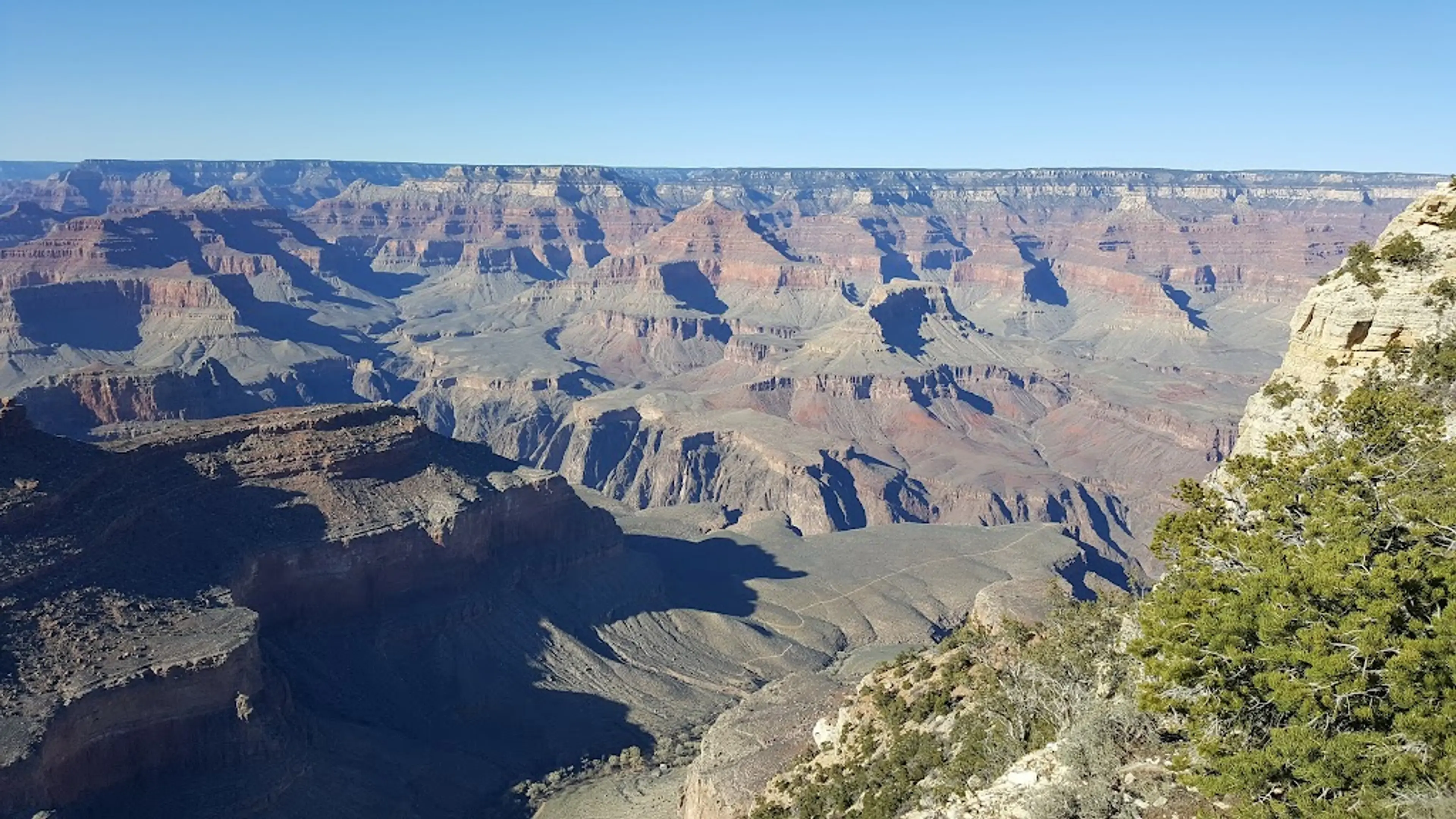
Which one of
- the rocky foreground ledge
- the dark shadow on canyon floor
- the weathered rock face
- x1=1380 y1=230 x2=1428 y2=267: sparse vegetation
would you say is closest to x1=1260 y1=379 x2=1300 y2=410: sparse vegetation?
the weathered rock face

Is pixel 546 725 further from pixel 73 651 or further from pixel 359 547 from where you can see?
pixel 73 651

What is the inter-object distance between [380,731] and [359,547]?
1330 centimetres

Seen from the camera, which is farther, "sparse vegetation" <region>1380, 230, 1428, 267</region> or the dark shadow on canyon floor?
the dark shadow on canyon floor

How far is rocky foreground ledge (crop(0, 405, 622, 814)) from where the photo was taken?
4784 centimetres

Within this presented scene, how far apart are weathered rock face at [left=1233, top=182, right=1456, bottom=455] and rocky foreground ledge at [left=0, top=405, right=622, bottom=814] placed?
4731 centimetres

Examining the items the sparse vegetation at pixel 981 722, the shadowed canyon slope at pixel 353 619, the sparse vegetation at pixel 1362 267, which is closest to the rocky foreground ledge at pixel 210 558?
the shadowed canyon slope at pixel 353 619

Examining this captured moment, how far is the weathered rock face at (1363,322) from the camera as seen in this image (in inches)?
1191

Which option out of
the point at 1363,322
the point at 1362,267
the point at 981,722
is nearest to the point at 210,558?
the point at 981,722

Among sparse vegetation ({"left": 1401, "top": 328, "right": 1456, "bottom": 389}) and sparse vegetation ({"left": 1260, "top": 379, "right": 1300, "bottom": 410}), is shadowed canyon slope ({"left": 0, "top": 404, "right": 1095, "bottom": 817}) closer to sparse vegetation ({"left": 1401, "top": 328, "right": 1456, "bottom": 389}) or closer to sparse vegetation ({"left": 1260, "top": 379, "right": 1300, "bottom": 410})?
sparse vegetation ({"left": 1260, "top": 379, "right": 1300, "bottom": 410})

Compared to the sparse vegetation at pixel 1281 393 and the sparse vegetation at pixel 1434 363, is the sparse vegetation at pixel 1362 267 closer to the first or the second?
the sparse vegetation at pixel 1434 363

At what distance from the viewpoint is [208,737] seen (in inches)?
2005

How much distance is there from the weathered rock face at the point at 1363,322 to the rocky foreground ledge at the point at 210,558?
1863 inches

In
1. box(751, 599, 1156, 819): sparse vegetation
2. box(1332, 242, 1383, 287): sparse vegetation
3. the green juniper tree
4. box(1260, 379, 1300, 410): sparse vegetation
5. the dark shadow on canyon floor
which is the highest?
box(1332, 242, 1383, 287): sparse vegetation

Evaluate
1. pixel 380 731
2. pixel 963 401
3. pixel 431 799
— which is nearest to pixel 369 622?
pixel 380 731
